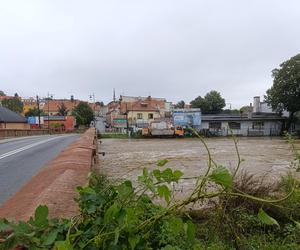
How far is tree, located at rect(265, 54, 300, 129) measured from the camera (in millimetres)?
56156

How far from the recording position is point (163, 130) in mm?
55438

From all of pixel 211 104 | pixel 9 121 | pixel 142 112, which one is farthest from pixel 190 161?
pixel 142 112

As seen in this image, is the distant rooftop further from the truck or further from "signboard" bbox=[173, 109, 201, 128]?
"signboard" bbox=[173, 109, 201, 128]

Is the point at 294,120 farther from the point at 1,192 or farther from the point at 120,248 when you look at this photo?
the point at 120,248

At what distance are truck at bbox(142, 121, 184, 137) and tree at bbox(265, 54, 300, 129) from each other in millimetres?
16314

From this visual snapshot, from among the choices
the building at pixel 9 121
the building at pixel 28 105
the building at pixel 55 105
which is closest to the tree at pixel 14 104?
the building at pixel 28 105

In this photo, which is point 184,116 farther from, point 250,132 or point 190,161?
point 190,161

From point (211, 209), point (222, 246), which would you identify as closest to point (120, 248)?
point (222, 246)

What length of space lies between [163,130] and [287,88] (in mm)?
20261

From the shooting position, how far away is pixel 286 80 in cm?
5688

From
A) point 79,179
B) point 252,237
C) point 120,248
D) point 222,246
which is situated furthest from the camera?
point 252,237

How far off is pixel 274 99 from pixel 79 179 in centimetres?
5895

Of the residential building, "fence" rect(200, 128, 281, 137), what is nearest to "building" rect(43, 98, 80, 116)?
the residential building

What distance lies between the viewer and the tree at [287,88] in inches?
2211
